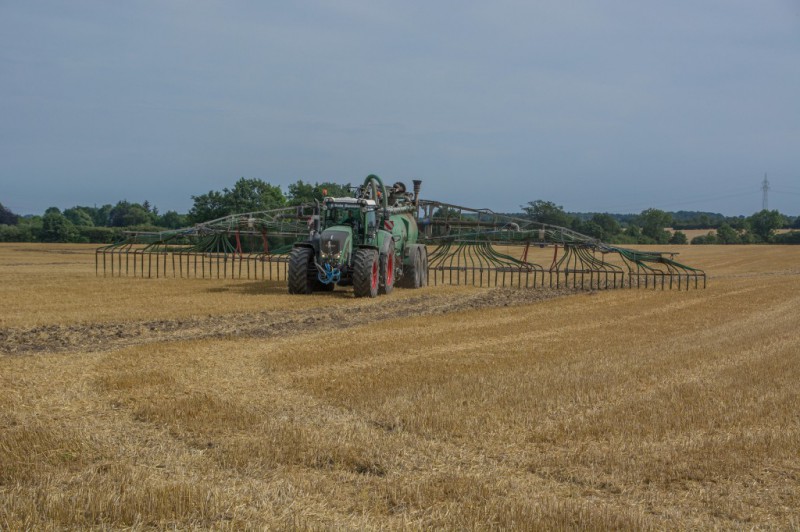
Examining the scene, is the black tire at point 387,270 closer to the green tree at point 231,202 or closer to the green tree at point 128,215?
the green tree at point 231,202

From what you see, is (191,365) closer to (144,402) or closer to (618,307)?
(144,402)

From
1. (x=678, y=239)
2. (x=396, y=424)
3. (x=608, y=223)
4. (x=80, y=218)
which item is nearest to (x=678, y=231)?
(x=678, y=239)

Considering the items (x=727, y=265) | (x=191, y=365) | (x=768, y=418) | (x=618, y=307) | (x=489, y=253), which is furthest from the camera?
(x=727, y=265)

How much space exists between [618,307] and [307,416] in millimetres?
11106

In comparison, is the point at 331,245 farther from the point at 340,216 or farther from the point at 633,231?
the point at 633,231

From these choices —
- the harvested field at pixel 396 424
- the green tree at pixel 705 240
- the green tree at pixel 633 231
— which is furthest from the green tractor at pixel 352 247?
the green tree at pixel 705 240

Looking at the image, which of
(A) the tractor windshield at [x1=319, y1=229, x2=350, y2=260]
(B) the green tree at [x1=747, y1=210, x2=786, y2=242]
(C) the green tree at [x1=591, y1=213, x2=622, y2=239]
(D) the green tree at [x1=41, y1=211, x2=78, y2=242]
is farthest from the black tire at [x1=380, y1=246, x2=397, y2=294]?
(B) the green tree at [x1=747, y1=210, x2=786, y2=242]

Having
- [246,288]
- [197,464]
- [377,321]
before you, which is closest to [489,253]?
[246,288]

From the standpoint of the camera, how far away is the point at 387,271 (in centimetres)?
1859

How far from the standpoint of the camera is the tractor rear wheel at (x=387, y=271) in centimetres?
1836

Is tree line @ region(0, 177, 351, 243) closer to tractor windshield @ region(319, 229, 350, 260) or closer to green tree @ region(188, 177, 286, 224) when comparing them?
green tree @ region(188, 177, 286, 224)

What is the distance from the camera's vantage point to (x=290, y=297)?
1767 centimetres

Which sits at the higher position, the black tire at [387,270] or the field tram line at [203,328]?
the black tire at [387,270]

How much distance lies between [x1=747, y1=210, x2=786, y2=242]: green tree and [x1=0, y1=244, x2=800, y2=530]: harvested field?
189 feet
